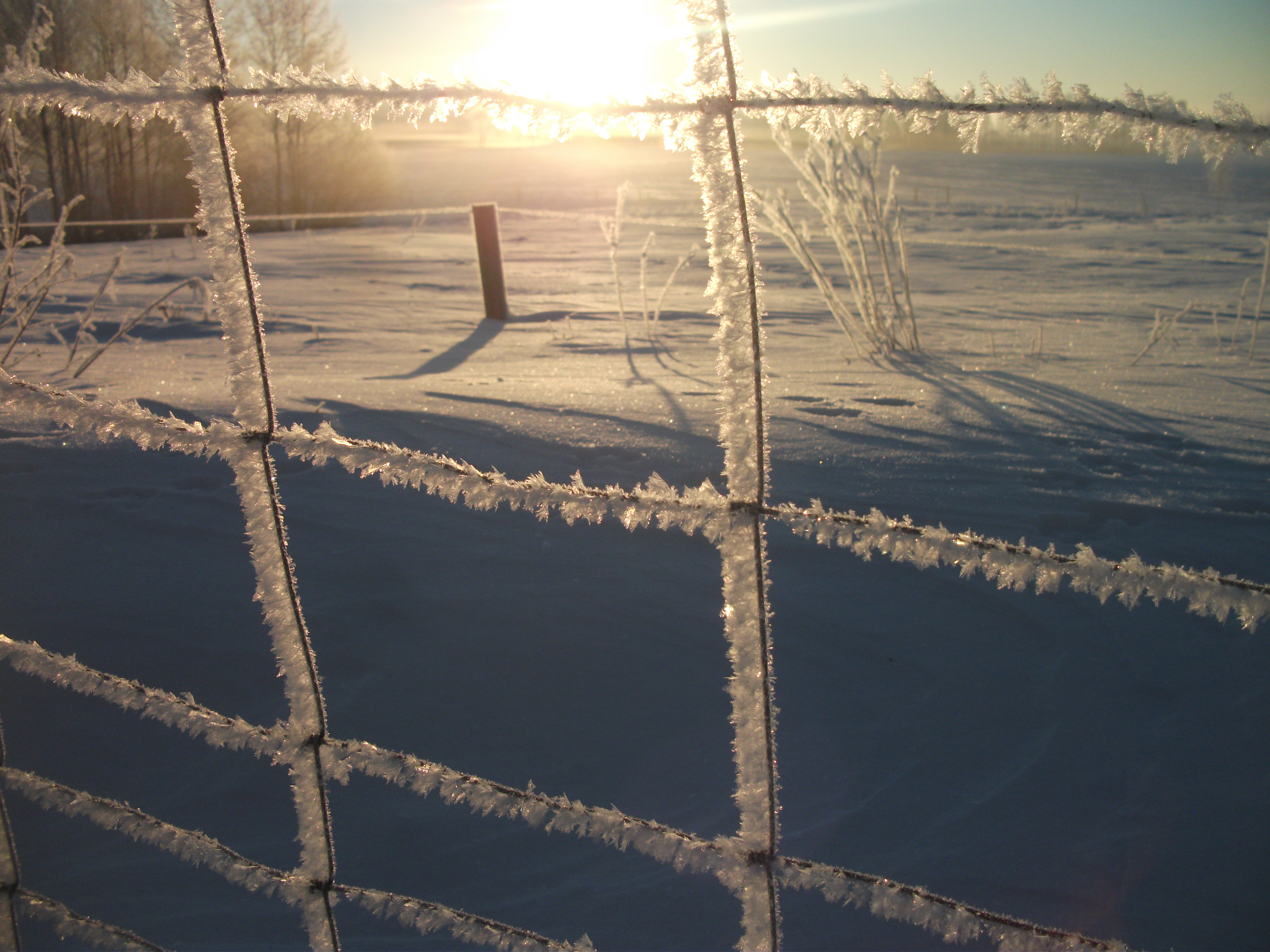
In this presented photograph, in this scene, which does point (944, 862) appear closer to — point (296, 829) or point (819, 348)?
point (296, 829)

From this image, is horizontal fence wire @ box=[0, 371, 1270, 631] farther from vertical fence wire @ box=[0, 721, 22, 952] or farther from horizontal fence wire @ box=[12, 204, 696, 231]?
horizontal fence wire @ box=[12, 204, 696, 231]

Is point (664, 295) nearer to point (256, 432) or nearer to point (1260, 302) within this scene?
point (1260, 302)

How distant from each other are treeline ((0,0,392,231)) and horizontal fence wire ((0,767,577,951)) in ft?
6.93

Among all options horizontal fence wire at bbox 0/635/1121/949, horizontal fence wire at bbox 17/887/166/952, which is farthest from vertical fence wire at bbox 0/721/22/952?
horizontal fence wire at bbox 0/635/1121/949

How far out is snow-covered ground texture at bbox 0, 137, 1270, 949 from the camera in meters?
1.25

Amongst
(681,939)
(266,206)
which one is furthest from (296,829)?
(266,206)

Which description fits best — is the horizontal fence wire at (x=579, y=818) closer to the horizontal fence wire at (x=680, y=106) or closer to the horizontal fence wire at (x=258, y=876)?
the horizontal fence wire at (x=258, y=876)

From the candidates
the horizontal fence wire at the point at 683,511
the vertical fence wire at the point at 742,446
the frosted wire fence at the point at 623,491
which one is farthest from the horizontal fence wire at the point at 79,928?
the vertical fence wire at the point at 742,446

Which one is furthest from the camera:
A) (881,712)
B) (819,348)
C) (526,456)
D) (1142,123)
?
(819,348)

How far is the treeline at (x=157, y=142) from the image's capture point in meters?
8.95

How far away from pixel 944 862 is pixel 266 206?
20558 mm

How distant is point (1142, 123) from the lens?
648mm

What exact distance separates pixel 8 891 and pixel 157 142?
17.4 m

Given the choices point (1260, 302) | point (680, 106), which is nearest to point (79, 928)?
point (680, 106)
